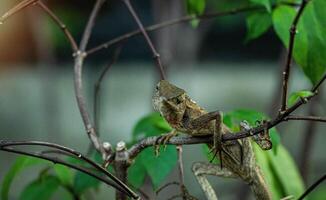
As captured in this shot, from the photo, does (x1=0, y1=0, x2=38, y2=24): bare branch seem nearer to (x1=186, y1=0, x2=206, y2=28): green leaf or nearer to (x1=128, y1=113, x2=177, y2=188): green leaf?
(x1=128, y1=113, x2=177, y2=188): green leaf

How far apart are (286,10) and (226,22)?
2919 millimetres

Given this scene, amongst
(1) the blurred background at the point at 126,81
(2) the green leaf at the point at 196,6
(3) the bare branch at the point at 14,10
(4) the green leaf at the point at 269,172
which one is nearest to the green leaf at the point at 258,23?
(2) the green leaf at the point at 196,6

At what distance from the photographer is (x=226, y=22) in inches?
201

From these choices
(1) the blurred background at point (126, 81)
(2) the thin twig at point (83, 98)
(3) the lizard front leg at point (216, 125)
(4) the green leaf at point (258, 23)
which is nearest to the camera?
(3) the lizard front leg at point (216, 125)

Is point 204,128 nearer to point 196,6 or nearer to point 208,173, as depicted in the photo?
point 208,173

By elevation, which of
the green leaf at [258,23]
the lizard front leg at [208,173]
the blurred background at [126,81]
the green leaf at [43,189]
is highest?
the blurred background at [126,81]

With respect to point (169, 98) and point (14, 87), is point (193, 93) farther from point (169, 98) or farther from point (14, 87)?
point (169, 98)

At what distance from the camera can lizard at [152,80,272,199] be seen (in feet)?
5.84

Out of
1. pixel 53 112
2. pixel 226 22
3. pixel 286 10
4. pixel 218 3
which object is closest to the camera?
pixel 286 10

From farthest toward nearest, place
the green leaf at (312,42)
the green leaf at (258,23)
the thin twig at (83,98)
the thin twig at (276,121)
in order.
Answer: the green leaf at (258,23) → the green leaf at (312,42) → the thin twig at (83,98) → the thin twig at (276,121)

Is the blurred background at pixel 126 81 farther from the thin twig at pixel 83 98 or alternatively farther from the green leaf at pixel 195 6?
the thin twig at pixel 83 98

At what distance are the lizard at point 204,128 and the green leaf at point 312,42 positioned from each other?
31 cm

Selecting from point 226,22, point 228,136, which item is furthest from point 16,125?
point 228,136

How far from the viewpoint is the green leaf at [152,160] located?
6.74 feet
